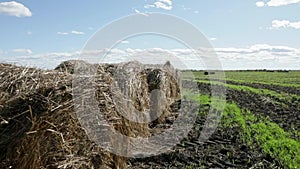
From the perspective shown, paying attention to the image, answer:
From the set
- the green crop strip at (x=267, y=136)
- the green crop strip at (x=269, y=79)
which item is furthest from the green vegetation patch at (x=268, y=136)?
the green crop strip at (x=269, y=79)

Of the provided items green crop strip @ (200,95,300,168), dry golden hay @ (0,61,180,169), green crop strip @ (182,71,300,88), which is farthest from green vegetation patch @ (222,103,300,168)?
green crop strip @ (182,71,300,88)

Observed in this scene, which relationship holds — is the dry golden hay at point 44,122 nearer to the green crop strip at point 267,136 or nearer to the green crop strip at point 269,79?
the green crop strip at point 267,136

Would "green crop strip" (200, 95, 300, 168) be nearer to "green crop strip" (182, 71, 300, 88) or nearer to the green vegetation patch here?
the green vegetation patch

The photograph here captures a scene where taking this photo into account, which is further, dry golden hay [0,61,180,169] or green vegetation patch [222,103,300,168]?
green vegetation patch [222,103,300,168]

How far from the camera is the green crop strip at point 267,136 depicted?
29.5 feet

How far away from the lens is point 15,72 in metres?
6.38

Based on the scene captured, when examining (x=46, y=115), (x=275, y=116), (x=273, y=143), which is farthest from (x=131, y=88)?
(x=275, y=116)

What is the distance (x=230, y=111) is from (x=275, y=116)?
5.56 ft

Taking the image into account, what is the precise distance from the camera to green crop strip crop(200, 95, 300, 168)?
8989mm

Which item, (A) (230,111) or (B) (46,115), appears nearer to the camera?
(B) (46,115)

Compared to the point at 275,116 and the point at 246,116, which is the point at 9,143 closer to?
the point at 246,116

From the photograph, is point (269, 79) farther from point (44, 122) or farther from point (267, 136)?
point (44, 122)

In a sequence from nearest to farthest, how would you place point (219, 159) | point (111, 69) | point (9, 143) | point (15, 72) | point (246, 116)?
point (9, 143), point (15, 72), point (219, 159), point (111, 69), point (246, 116)

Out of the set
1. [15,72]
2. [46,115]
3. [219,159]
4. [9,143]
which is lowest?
[219,159]
